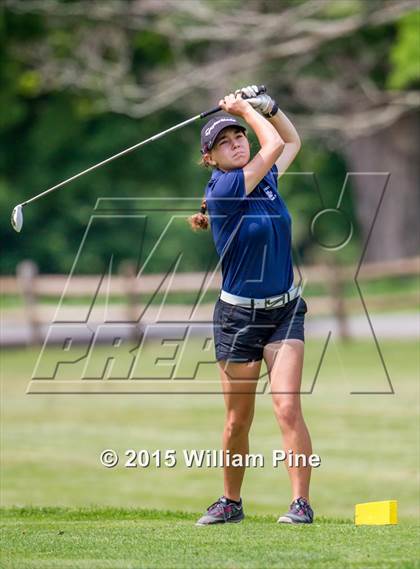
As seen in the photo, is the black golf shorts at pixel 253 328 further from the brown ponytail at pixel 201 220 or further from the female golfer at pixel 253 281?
the brown ponytail at pixel 201 220

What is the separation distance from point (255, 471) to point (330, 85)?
17.3m

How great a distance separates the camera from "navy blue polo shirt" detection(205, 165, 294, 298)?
6.84 meters

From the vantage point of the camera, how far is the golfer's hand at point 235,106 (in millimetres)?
6977

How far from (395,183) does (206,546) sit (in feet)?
78.1

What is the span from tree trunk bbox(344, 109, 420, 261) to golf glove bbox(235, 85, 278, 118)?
21.9 meters

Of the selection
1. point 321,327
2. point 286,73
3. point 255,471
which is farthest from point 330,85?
point 255,471

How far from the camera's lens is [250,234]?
6.88 meters

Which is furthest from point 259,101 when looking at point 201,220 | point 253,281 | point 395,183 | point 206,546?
point 395,183

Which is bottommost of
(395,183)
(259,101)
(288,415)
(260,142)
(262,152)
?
(288,415)

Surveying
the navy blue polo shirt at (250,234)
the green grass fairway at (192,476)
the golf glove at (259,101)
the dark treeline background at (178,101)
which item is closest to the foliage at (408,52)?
the dark treeline background at (178,101)

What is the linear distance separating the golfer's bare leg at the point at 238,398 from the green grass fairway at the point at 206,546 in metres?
0.41

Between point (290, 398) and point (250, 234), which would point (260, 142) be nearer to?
point (250, 234)

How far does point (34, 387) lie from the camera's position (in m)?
19.2

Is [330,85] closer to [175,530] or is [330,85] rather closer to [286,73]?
[286,73]
